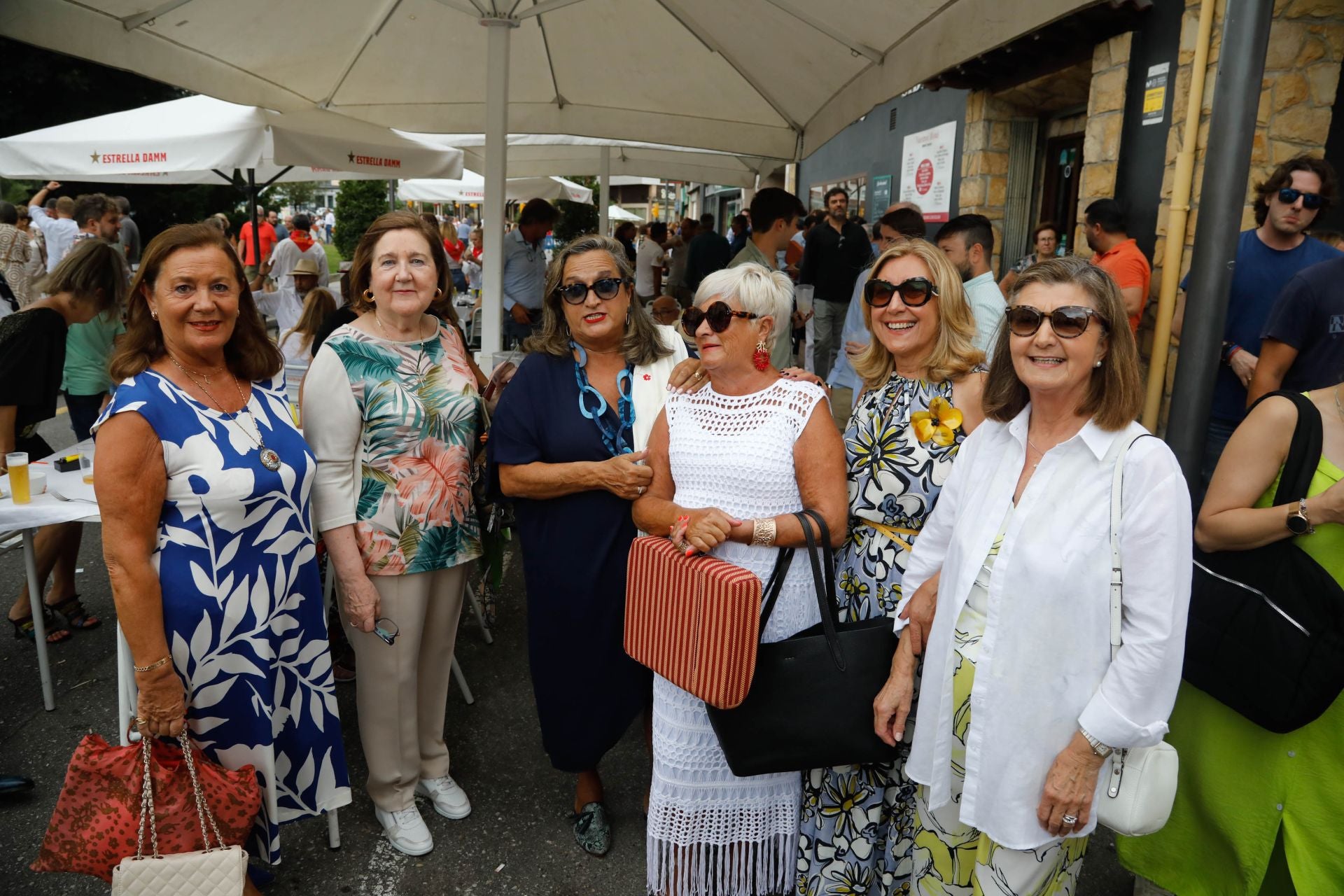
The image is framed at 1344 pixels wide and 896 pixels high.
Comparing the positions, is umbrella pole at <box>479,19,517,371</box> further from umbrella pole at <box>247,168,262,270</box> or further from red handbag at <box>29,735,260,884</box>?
umbrella pole at <box>247,168,262,270</box>

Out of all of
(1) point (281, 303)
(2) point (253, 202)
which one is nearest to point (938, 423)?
(1) point (281, 303)

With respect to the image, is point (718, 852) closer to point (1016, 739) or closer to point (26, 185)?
point (1016, 739)

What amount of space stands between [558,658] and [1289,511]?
2.01 metres

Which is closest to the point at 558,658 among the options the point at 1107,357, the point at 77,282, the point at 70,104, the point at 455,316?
the point at 455,316

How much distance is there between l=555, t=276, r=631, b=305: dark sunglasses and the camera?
2648mm

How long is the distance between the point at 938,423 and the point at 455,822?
212 cm

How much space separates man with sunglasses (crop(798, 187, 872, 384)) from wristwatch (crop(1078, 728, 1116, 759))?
701cm

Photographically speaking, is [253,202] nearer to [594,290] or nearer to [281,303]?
[281,303]

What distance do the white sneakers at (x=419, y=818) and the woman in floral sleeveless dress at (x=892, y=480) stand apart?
4.07 feet

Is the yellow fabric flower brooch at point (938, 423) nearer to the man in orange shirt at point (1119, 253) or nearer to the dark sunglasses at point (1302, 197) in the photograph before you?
the dark sunglasses at point (1302, 197)

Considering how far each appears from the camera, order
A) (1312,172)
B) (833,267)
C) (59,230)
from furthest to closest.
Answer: (59,230), (833,267), (1312,172)

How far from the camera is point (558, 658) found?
2.79m

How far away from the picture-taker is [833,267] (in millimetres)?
8891

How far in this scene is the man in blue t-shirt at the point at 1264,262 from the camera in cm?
384
